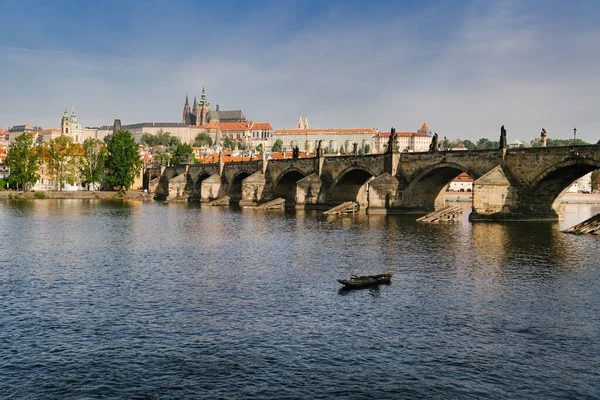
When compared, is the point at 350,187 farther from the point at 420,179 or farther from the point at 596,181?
the point at 596,181

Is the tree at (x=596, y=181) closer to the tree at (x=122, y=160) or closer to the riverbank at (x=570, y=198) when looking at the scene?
the riverbank at (x=570, y=198)

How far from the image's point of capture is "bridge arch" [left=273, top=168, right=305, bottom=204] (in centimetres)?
9025

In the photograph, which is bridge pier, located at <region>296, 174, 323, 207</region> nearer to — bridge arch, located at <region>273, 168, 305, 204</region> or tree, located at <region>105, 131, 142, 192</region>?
bridge arch, located at <region>273, 168, 305, 204</region>

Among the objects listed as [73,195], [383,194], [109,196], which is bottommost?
[109,196]

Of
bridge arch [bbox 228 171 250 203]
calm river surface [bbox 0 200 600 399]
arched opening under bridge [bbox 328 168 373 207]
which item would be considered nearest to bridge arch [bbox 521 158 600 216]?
calm river surface [bbox 0 200 600 399]

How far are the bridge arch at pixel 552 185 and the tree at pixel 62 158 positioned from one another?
8590 centimetres

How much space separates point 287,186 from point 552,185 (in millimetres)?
45195

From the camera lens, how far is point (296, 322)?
19.9m

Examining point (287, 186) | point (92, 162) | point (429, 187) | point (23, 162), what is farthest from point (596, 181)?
point (23, 162)

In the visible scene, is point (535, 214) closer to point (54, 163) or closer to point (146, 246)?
point (146, 246)

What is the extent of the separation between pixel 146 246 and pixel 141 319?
63.5ft

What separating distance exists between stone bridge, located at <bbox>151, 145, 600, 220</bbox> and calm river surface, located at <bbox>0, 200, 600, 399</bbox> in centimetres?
1462

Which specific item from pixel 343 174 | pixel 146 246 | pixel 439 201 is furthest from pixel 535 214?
pixel 146 246

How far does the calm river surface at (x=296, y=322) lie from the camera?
1479 cm
